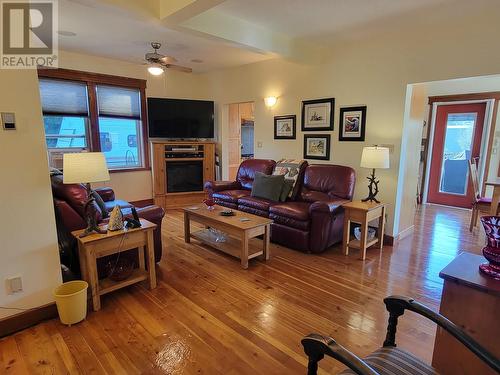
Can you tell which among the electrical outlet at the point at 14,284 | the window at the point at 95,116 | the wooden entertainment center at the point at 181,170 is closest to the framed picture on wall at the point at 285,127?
the wooden entertainment center at the point at 181,170

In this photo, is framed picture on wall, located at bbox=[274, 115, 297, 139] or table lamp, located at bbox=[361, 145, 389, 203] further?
framed picture on wall, located at bbox=[274, 115, 297, 139]

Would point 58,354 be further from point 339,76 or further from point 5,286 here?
point 339,76

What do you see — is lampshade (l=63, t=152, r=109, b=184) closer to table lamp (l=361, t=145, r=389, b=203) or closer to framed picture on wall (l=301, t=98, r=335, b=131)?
table lamp (l=361, t=145, r=389, b=203)

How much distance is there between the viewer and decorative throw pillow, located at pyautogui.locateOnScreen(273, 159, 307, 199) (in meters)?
4.17

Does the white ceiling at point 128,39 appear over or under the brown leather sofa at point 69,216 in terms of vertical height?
over

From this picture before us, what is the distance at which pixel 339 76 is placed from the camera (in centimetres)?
415

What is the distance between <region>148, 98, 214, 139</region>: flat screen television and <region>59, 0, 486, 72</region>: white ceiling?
1259mm

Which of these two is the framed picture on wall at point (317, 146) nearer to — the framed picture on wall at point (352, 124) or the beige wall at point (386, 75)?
the beige wall at point (386, 75)

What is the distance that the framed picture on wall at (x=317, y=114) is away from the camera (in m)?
4.33

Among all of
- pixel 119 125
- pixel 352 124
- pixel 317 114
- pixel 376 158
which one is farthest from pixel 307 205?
pixel 119 125

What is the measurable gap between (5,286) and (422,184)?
6.95 metres

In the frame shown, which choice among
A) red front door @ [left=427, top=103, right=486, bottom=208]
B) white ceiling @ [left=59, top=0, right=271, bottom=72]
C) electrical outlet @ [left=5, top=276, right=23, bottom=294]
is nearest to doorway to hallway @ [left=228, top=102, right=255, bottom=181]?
white ceiling @ [left=59, top=0, right=271, bottom=72]

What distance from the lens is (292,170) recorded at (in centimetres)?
430

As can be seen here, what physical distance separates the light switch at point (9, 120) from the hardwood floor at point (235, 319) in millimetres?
1432
